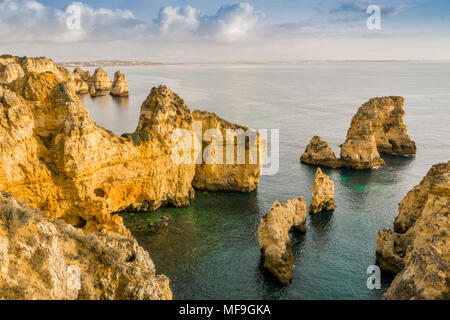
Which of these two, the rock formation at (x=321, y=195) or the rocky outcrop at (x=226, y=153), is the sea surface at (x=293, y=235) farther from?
the rocky outcrop at (x=226, y=153)

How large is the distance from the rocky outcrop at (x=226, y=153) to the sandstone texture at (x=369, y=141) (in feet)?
65.1

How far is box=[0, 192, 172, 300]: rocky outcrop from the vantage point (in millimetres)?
11000

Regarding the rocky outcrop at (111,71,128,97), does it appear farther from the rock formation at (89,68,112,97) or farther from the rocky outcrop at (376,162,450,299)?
the rocky outcrop at (376,162,450,299)

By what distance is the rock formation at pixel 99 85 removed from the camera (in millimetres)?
161875

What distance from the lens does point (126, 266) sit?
1362cm

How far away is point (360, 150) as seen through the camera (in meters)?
61.2

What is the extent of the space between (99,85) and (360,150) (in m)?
136

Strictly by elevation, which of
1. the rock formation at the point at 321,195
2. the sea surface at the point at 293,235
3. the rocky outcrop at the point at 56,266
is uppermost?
the rocky outcrop at the point at 56,266

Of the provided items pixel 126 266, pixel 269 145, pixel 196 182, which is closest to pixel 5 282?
pixel 126 266

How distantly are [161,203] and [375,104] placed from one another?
4854 cm

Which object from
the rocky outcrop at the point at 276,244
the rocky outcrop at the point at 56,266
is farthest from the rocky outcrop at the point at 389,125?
the rocky outcrop at the point at 56,266

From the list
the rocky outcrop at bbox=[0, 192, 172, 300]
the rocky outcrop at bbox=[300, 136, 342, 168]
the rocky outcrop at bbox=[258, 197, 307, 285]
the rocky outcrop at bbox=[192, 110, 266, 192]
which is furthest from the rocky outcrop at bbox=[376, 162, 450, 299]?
the rocky outcrop at bbox=[300, 136, 342, 168]

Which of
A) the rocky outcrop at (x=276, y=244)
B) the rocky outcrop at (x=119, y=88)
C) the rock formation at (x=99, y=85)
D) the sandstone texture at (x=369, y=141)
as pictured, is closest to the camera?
the rocky outcrop at (x=276, y=244)
